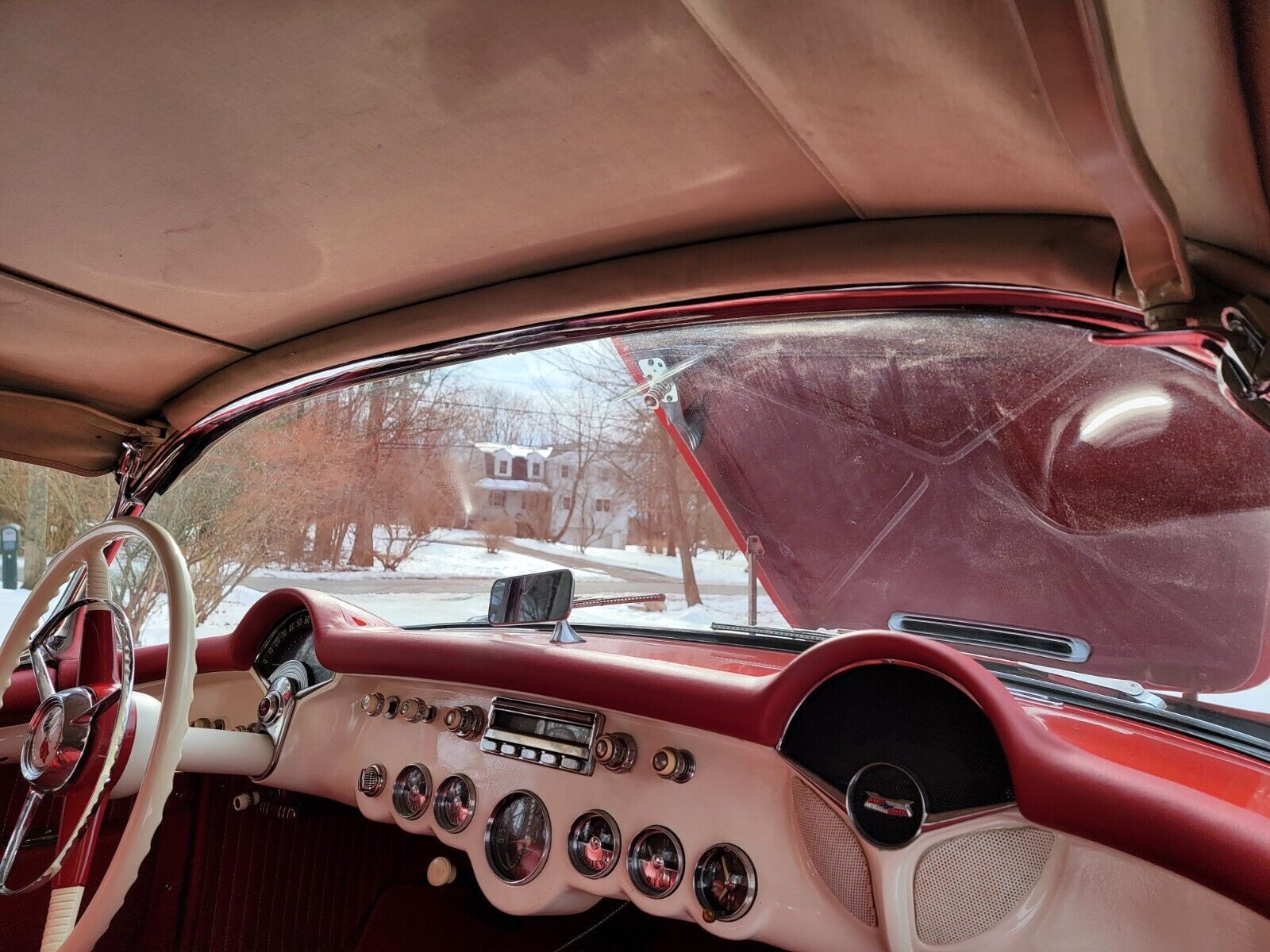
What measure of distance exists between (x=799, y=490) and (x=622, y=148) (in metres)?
1.44

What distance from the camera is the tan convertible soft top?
35.7 inches

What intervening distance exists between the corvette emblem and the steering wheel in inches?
46.1

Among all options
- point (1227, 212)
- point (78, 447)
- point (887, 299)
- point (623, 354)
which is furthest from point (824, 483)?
point (78, 447)

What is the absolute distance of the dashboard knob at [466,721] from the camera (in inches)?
73.9

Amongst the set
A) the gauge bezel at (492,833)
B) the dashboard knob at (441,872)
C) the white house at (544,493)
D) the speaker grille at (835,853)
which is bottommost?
the dashboard knob at (441,872)

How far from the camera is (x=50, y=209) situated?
151 cm

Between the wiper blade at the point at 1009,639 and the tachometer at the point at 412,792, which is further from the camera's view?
the tachometer at the point at 412,792

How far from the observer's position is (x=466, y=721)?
1.88m

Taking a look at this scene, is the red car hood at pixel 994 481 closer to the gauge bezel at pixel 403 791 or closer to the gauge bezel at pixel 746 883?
the gauge bezel at pixel 746 883

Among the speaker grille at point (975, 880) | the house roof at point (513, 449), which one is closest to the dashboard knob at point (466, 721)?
the speaker grille at point (975, 880)

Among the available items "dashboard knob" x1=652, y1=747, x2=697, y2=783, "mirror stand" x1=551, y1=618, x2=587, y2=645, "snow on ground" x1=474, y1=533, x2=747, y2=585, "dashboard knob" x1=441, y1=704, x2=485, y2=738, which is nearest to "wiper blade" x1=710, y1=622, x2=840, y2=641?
"snow on ground" x1=474, y1=533, x2=747, y2=585

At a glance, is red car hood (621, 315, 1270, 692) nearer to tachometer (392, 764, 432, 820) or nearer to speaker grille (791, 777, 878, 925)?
speaker grille (791, 777, 878, 925)

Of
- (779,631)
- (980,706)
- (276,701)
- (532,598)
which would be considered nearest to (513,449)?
(532,598)

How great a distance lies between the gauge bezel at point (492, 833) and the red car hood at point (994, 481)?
0.92m
